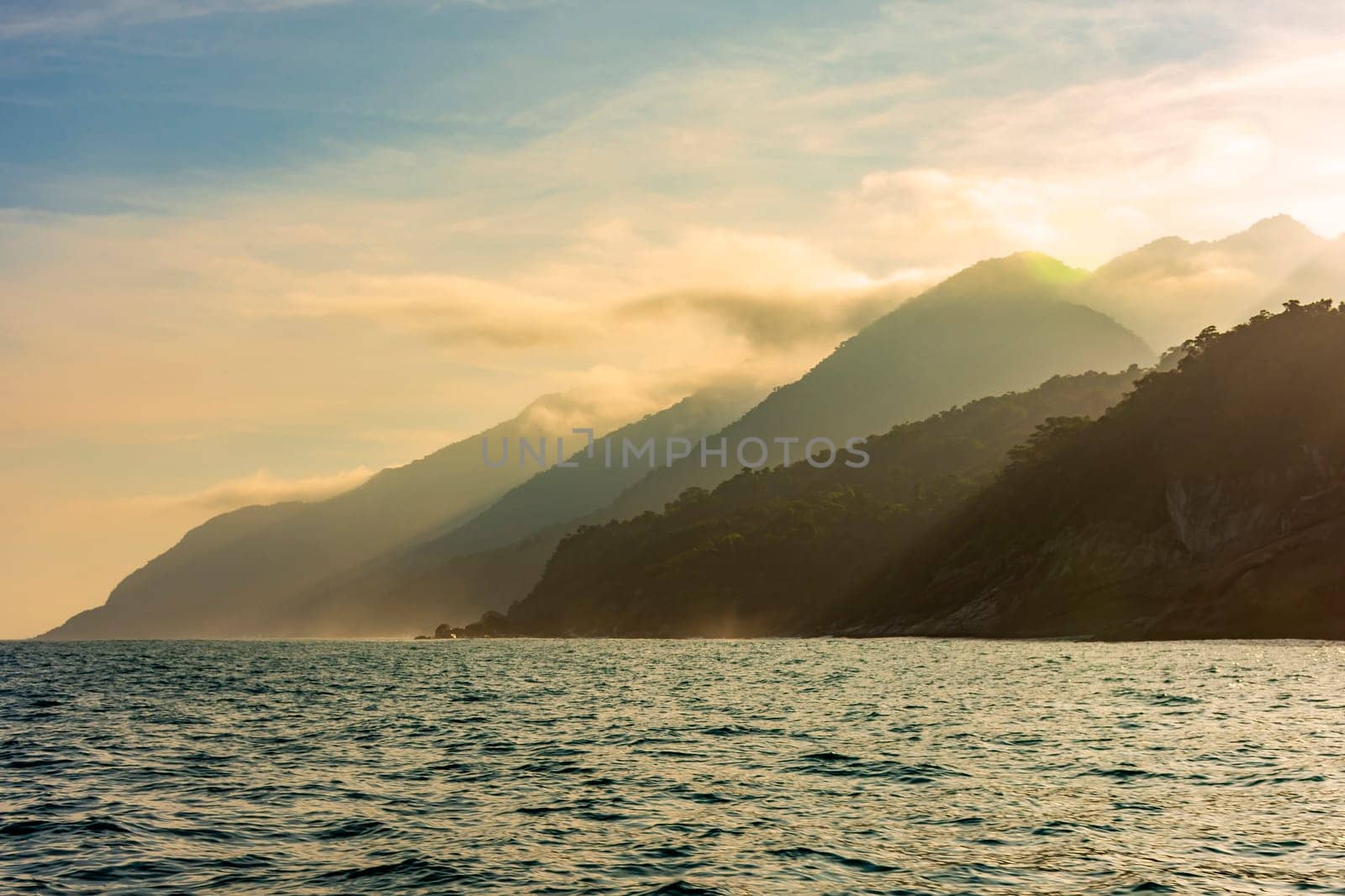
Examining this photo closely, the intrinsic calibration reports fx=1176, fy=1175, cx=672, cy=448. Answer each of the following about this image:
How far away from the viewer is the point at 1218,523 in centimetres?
16900

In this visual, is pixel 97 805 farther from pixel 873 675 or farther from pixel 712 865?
Answer: pixel 873 675

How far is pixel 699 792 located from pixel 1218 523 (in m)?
156

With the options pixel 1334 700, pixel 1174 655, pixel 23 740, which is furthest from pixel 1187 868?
pixel 1174 655

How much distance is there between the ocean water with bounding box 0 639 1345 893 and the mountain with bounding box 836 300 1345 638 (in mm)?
83364

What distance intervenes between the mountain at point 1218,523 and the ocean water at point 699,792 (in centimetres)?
8336

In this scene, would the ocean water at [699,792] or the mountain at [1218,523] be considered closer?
the ocean water at [699,792]

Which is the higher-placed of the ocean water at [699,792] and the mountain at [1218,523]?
the mountain at [1218,523]

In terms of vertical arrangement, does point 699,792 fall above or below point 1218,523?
below

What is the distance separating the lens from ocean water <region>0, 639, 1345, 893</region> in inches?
945

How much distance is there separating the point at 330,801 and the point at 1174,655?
86.9 metres

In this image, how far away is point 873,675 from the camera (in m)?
84.7

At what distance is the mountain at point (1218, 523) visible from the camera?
144 m

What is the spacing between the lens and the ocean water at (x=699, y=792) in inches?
945

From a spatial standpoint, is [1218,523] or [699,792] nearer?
[699,792]
